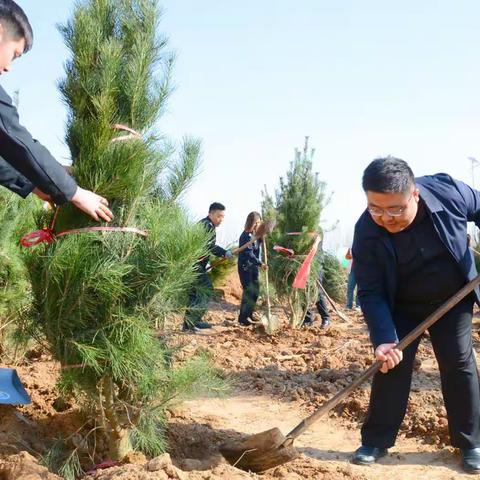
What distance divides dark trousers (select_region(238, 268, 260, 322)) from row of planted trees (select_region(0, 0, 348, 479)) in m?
6.56

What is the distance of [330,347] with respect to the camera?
24.8ft

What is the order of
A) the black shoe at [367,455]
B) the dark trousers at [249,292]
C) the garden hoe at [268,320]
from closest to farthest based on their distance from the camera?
the black shoe at [367,455]
the garden hoe at [268,320]
the dark trousers at [249,292]

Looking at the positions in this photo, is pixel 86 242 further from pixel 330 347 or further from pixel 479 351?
pixel 479 351

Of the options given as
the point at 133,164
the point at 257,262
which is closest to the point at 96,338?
the point at 133,164

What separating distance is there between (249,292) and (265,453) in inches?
263

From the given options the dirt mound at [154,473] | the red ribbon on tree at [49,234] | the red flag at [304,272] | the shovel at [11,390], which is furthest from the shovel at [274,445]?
the red flag at [304,272]

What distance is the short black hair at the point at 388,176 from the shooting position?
3.45 meters

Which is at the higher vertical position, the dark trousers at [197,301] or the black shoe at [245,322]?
the dark trousers at [197,301]

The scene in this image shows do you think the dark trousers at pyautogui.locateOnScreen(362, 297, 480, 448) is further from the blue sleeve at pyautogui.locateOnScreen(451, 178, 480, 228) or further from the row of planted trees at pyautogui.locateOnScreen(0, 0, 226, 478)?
the row of planted trees at pyautogui.locateOnScreen(0, 0, 226, 478)

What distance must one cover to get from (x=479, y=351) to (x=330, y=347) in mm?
1690

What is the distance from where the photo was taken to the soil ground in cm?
372

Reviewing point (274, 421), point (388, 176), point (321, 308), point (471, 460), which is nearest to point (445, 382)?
point (471, 460)

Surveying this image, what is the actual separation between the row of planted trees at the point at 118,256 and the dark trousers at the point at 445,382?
1045 millimetres

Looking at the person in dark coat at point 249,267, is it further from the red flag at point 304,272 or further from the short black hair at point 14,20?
the short black hair at point 14,20
